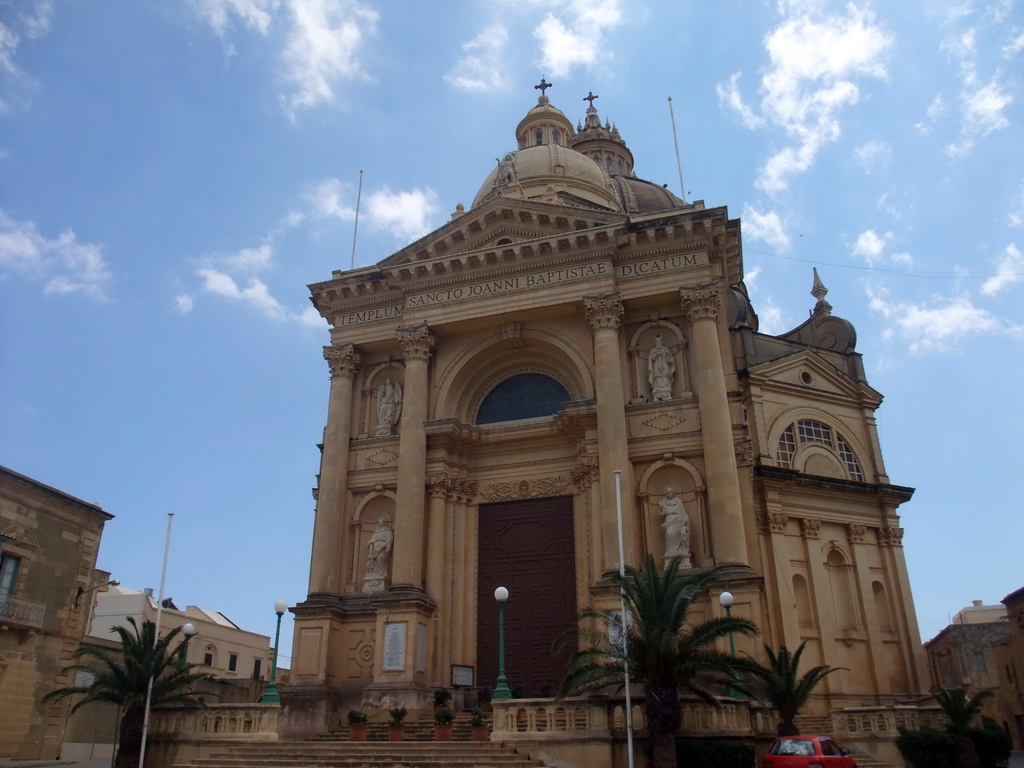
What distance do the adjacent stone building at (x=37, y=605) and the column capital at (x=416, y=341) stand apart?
1337 cm

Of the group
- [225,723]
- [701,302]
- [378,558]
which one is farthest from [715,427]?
[225,723]

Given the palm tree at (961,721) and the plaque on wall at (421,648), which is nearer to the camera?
the palm tree at (961,721)

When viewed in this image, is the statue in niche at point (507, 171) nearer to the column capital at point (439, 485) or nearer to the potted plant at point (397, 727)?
the column capital at point (439, 485)

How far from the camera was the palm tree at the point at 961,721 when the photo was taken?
18531 millimetres

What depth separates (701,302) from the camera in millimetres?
24453

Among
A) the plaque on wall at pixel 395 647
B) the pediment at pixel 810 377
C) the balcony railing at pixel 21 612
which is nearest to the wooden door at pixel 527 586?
the plaque on wall at pixel 395 647

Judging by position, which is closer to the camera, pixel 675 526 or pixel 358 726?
pixel 358 726

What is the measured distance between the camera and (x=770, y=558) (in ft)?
92.5

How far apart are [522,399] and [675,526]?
23.6ft

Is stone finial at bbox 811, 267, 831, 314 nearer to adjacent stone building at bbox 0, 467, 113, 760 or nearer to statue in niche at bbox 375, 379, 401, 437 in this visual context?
statue in niche at bbox 375, 379, 401, 437

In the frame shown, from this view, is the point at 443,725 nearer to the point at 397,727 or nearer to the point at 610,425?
the point at 397,727

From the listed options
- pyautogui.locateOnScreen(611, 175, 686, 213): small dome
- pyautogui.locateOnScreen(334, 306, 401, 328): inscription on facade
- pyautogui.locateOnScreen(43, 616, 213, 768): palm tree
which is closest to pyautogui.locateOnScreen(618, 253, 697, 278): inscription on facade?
pyautogui.locateOnScreen(334, 306, 401, 328): inscription on facade

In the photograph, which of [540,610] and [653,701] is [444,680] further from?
[653,701]

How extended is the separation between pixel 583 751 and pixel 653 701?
184 centimetres
